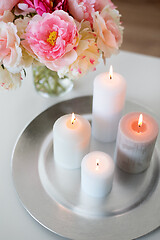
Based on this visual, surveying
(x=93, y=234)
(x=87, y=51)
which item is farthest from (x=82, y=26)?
(x=93, y=234)

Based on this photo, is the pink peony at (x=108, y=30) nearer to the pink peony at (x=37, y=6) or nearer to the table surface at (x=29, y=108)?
the pink peony at (x=37, y=6)

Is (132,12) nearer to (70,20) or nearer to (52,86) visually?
(52,86)

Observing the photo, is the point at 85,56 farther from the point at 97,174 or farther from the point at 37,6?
the point at 97,174

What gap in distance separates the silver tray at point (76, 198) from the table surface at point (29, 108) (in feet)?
0.08

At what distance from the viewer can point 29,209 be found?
2.14ft

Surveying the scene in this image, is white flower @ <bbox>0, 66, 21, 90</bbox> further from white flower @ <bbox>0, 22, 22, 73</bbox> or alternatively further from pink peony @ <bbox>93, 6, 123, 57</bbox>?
pink peony @ <bbox>93, 6, 123, 57</bbox>

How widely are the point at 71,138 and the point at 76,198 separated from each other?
13cm

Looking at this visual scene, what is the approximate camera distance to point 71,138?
0.67 meters

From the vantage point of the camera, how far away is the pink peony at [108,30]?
0.62 metres

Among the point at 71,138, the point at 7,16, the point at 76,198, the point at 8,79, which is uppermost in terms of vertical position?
the point at 7,16

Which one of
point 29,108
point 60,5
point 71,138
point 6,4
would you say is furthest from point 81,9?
point 29,108

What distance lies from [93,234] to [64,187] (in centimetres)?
13

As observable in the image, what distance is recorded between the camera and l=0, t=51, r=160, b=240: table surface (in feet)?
2.10

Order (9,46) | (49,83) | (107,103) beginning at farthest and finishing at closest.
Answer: (49,83) < (107,103) < (9,46)
